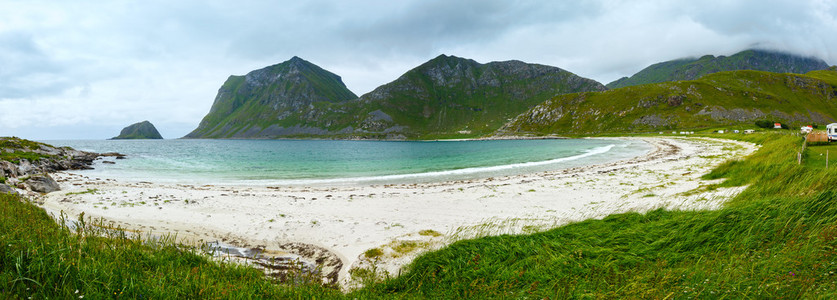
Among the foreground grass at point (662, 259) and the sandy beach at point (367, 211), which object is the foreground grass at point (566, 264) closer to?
the foreground grass at point (662, 259)

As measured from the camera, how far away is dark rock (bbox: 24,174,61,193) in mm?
23453

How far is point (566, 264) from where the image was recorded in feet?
20.3

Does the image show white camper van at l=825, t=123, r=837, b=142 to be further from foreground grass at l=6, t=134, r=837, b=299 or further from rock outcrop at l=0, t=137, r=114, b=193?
rock outcrop at l=0, t=137, r=114, b=193

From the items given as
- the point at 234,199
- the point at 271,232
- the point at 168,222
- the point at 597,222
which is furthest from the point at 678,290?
the point at 234,199

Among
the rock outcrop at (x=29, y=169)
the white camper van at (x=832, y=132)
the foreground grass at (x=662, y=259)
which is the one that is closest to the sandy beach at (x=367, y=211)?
the foreground grass at (x=662, y=259)

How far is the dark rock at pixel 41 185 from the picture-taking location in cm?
2345

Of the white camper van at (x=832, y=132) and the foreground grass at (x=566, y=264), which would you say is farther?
the white camper van at (x=832, y=132)

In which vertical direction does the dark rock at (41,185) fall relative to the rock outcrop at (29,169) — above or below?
below

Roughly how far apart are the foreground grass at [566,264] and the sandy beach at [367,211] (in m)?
2.25

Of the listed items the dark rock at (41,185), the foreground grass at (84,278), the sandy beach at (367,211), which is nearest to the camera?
the foreground grass at (84,278)

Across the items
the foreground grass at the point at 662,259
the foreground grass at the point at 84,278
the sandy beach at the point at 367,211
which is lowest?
the sandy beach at the point at 367,211

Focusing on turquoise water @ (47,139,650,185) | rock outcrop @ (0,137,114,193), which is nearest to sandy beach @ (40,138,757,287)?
rock outcrop @ (0,137,114,193)

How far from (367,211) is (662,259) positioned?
45.8 ft

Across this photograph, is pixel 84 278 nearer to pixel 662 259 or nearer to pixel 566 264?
pixel 566 264
